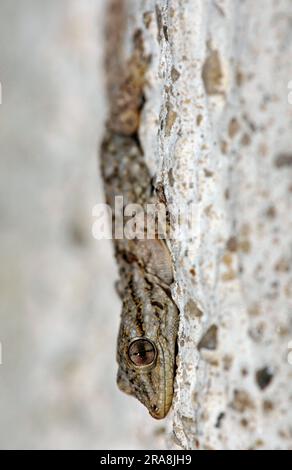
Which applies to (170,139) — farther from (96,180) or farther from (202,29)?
(96,180)

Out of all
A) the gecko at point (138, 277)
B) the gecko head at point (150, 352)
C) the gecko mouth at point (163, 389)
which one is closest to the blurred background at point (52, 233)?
the gecko at point (138, 277)

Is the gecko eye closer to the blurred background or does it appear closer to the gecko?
the gecko

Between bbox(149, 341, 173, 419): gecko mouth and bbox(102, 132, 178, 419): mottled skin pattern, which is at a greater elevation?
bbox(102, 132, 178, 419): mottled skin pattern

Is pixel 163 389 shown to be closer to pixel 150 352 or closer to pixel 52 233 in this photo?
pixel 150 352

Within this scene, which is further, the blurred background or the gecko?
the blurred background

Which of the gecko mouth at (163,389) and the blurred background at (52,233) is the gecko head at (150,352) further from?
the blurred background at (52,233)

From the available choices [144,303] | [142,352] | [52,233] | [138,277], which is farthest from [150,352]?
[52,233]

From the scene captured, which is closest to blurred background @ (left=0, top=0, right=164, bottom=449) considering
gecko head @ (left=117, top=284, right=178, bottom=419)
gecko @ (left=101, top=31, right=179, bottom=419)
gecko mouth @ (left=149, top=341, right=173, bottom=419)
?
gecko @ (left=101, top=31, right=179, bottom=419)
